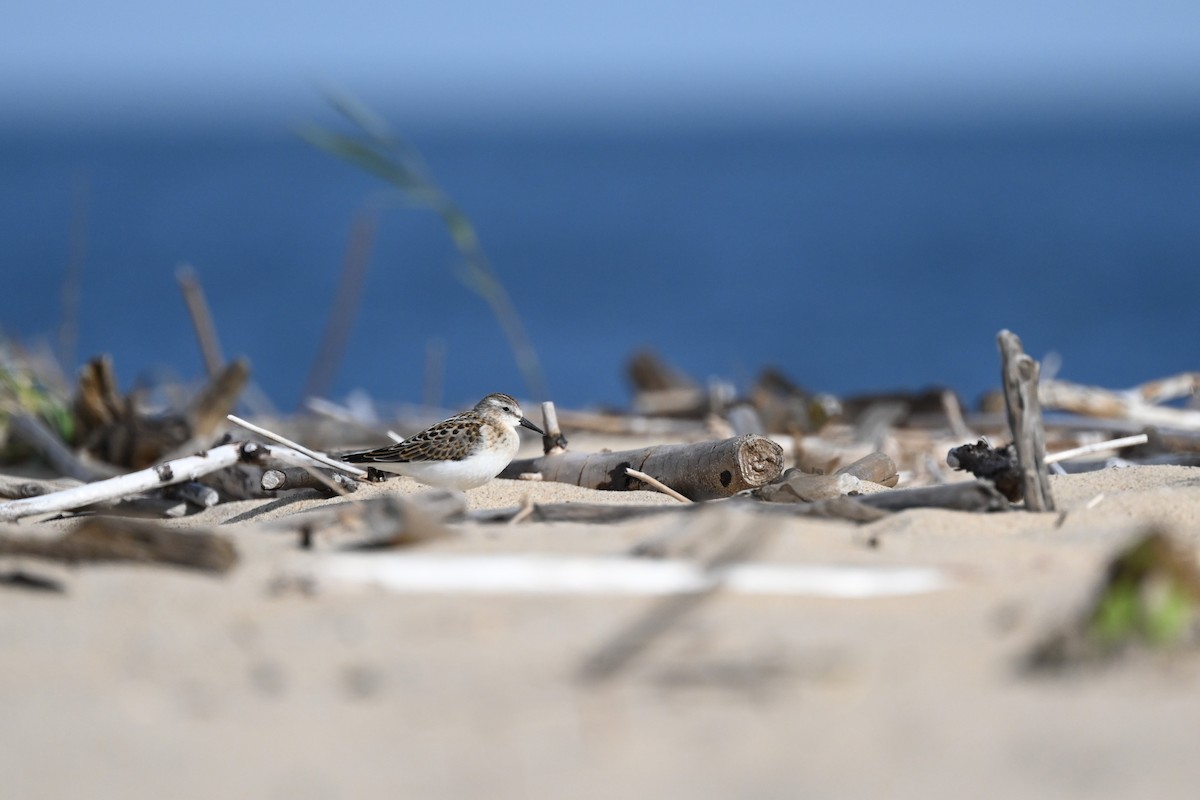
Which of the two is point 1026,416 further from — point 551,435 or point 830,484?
point 551,435

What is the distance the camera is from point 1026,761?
2801 millimetres

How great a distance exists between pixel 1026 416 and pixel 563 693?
6.44 feet

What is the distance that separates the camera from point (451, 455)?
586 centimetres

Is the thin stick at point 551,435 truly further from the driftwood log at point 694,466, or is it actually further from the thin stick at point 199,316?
the thin stick at point 199,316

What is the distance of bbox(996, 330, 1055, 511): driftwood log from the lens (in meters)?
4.20

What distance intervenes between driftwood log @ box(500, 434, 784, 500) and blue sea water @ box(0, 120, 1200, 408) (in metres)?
2.00

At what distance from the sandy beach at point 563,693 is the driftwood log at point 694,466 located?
4.95ft

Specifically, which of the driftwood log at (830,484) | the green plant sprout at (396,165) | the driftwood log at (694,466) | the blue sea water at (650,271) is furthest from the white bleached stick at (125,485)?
the driftwood log at (830,484)

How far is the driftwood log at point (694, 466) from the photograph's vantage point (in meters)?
5.39

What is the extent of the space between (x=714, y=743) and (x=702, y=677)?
0.75 feet

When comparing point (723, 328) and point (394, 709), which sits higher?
point (723, 328)

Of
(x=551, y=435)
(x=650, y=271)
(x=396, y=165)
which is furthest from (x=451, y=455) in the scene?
(x=650, y=271)

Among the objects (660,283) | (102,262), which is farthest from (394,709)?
(102,262)

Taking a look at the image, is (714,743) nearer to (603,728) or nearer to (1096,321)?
(603,728)
